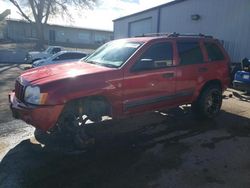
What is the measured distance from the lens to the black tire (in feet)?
19.9

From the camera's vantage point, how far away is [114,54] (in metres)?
5.11

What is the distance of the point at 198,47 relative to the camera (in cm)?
591

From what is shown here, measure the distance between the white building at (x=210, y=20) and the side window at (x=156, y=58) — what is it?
8.41 metres

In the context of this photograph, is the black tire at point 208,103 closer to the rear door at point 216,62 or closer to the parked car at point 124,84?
the parked car at point 124,84

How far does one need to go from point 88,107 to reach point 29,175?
1489 mm

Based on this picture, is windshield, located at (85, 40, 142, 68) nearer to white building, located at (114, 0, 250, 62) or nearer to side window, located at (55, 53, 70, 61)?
side window, located at (55, 53, 70, 61)

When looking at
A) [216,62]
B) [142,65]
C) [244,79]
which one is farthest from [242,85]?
[142,65]

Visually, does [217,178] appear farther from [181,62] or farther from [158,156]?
[181,62]

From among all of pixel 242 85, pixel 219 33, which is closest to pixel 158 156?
pixel 242 85

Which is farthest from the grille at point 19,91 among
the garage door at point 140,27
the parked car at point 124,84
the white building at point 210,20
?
the garage door at point 140,27

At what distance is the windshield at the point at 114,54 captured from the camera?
4785 mm

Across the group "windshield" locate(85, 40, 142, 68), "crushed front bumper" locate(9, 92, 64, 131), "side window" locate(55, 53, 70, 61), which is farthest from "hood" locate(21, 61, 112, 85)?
"side window" locate(55, 53, 70, 61)

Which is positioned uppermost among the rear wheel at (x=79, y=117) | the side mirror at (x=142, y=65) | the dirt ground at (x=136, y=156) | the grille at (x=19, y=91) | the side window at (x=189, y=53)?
the side window at (x=189, y=53)

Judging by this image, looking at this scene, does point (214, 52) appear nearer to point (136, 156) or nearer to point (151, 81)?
point (151, 81)
